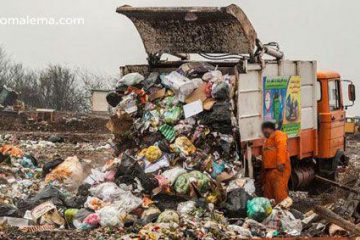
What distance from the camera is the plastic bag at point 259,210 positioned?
24.9ft

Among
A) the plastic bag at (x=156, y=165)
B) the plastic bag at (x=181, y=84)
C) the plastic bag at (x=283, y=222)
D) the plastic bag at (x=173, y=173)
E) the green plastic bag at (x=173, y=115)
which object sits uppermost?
the plastic bag at (x=181, y=84)

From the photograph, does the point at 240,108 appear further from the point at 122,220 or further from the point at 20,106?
the point at 20,106

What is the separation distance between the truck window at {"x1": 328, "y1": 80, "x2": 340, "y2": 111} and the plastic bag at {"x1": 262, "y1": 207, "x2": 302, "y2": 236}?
4.06 m

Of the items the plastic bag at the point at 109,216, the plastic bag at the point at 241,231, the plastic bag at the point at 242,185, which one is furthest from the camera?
the plastic bag at the point at 242,185

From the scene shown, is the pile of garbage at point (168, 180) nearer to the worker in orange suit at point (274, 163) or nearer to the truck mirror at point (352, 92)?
the worker in orange suit at point (274, 163)

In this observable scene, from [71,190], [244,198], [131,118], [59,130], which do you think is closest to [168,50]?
[131,118]

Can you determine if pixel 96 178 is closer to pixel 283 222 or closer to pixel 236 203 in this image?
pixel 236 203

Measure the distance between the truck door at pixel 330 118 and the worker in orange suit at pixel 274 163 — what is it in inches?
83.4

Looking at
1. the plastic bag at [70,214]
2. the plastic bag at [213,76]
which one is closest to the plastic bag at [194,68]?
the plastic bag at [213,76]

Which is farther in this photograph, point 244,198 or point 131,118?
point 131,118

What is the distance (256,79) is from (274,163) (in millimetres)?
1110

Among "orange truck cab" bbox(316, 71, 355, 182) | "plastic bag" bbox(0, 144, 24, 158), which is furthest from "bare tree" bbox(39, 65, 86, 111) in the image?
"orange truck cab" bbox(316, 71, 355, 182)

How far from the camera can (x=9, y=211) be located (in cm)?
777

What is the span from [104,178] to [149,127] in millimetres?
946
